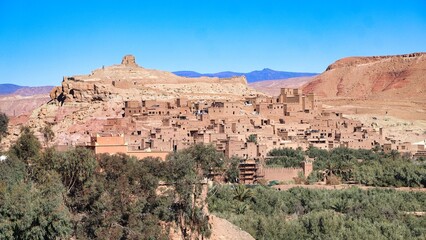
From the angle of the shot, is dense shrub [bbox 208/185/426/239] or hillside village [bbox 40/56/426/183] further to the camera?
hillside village [bbox 40/56/426/183]

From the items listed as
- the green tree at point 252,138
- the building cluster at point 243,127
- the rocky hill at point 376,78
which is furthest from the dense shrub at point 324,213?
the rocky hill at point 376,78

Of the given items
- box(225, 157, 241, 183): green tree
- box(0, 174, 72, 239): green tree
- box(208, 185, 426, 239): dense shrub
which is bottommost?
box(208, 185, 426, 239): dense shrub

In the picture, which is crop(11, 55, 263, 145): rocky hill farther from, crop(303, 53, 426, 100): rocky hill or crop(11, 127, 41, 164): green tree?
crop(303, 53, 426, 100): rocky hill

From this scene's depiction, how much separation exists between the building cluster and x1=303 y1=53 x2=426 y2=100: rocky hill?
3634cm

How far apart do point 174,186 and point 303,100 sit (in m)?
29.8

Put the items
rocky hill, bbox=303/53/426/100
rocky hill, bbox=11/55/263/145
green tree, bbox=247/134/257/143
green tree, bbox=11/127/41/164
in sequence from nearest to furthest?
green tree, bbox=11/127/41/164
green tree, bbox=247/134/257/143
rocky hill, bbox=11/55/263/145
rocky hill, bbox=303/53/426/100

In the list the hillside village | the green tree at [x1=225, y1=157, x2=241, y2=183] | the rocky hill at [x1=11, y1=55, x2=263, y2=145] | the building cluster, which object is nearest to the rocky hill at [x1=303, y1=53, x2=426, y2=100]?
the rocky hill at [x1=11, y1=55, x2=263, y2=145]

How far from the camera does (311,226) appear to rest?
23.9 m

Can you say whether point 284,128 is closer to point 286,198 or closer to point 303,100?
point 303,100

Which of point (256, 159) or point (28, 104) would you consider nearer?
point (256, 159)

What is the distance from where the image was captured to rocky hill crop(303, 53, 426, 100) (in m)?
85.0

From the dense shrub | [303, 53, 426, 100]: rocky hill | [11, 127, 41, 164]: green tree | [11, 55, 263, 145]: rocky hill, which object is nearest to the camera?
the dense shrub

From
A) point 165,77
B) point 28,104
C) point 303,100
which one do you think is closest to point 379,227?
point 303,100

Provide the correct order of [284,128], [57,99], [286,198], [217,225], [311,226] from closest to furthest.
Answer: [217,225] → [311,226] → [286,198] → [284,128] → [57,99]
